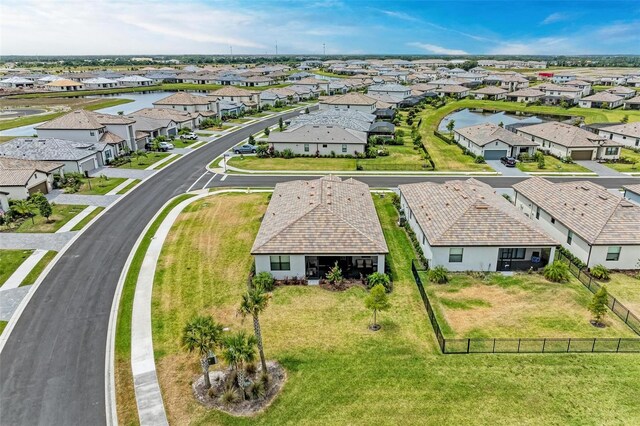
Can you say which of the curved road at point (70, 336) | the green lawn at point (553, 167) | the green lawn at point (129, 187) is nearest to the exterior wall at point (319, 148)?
the green lawn at point (129, 187)

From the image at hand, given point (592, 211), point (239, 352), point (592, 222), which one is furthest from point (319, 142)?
point (239, 352)

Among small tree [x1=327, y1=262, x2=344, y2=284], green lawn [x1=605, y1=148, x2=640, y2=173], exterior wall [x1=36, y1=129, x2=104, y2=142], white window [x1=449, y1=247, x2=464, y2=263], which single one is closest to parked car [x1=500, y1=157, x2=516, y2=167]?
green lawn [x1=605, y1=148, x2=640, y2=173]

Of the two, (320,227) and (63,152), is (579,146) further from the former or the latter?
(63,152)

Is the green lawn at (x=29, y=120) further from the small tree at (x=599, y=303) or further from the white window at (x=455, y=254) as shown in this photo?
the small tree at (x=599, y=303)

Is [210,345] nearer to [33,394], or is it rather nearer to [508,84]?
[33,394]

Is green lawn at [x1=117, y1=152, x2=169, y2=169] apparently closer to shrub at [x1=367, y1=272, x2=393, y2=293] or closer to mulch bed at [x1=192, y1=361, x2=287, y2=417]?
shrub at [x1=367, y1=272, x2=393, y2=293]
